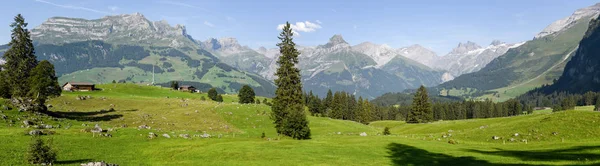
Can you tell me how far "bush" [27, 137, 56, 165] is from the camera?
1085 inches

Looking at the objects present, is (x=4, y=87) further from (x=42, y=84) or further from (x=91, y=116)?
(x=91, y=116)

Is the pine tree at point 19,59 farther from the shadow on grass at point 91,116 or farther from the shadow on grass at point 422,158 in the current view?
the shadow on grass at point 422,158

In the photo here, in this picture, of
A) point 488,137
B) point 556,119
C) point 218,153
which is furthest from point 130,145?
point 556,119

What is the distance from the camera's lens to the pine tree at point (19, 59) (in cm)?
7412

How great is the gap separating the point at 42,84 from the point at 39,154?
166ft

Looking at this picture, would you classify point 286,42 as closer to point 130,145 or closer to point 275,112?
point 275,112

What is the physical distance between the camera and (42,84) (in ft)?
226

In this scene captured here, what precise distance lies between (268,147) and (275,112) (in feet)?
72.6

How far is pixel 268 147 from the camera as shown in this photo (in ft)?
146

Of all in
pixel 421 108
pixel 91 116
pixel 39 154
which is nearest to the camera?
pixel 39 154

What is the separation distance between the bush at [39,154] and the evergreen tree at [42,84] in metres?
48.5

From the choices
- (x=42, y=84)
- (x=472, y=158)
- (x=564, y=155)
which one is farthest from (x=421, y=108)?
(x=42, y=84)

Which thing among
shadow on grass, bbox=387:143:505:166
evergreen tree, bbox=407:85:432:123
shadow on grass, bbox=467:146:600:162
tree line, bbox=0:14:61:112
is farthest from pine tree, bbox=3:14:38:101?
evergreen tree, bbox=407:85:432:123

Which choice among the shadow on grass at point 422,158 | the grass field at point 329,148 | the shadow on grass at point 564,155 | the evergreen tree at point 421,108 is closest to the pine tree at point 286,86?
the grass field at point 329,148
